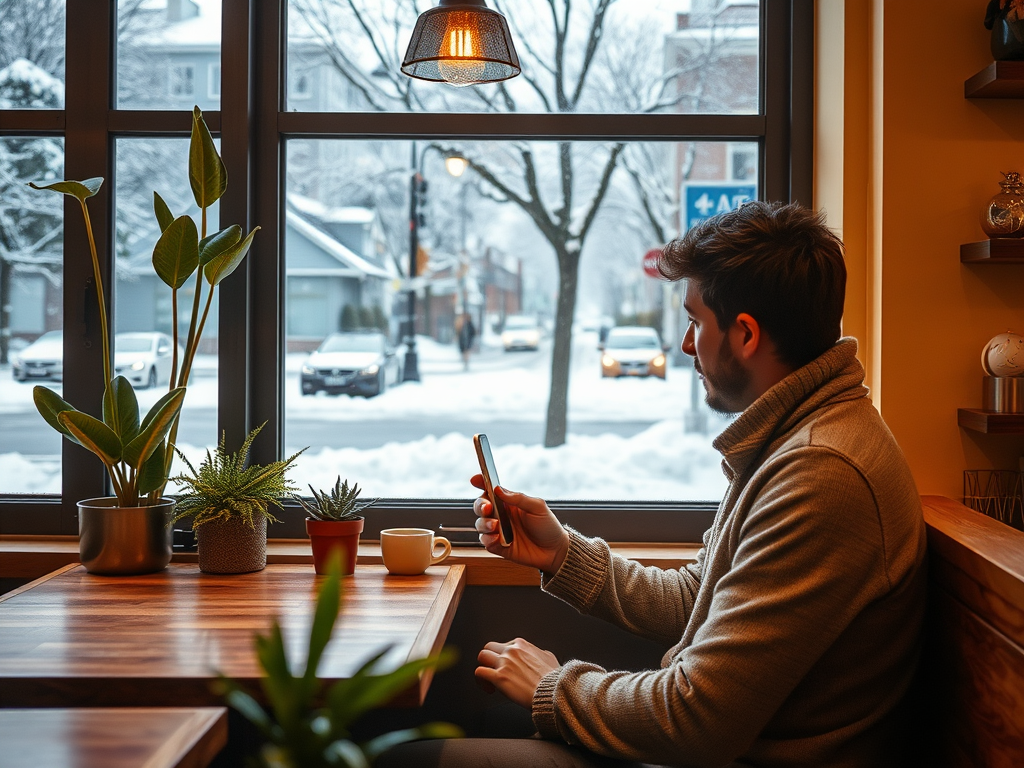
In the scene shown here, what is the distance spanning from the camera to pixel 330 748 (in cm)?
65

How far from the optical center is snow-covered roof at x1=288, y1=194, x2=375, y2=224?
2385mm

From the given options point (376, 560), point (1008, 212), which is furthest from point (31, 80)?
point (1008, 212)

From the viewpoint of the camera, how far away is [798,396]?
145cm

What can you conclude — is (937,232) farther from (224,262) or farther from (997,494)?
(224,262)

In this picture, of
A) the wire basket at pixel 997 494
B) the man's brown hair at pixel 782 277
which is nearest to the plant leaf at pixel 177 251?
the man's brown hair at pixel 782 277

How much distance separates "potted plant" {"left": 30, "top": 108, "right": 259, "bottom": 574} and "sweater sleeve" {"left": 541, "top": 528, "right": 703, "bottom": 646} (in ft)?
2.93

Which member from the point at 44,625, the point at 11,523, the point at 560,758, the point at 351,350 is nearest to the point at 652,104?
the point at 351,350

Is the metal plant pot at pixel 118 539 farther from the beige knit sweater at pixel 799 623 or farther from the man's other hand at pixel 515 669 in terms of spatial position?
the beige knit sweater at pixel 799 623

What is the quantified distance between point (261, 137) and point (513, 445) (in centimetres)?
104

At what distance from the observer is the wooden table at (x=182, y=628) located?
1350mm

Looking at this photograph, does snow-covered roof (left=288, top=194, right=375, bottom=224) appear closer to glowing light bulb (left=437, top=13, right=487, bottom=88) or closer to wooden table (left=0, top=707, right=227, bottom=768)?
glowing light bulb (left=437, top=13, right=487, bottom=88)

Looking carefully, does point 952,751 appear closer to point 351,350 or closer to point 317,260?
point 351,350

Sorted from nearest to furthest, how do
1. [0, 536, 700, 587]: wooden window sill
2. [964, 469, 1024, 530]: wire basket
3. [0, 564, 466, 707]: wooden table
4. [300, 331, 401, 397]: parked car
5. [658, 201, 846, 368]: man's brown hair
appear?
[0, 564, 466, 707]: wooden table < [658, 201, 846, 368]: man's brown hair < [964, 469, 1024, 530]: wire basket < [0, 536, 700, 587]: wooden window sill < [300, 331, 401, 397]: parked car

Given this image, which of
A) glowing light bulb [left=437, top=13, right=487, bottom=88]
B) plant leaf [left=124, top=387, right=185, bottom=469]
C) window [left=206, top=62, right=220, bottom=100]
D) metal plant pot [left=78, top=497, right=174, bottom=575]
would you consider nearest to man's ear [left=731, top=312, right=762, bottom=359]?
glowing light bulb [left=437, top=13, right=487, bottom=88]
